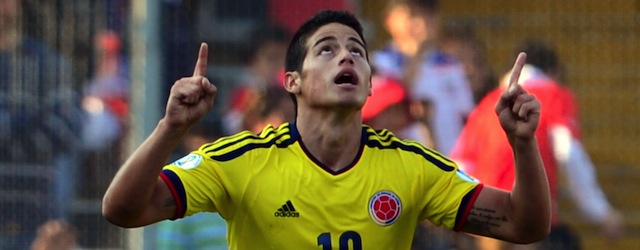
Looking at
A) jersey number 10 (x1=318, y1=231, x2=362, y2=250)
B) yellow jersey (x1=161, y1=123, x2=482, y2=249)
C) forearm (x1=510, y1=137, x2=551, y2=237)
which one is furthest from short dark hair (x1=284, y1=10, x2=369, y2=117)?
forearm (x1=510, y1=137, x2=551, y2=237)

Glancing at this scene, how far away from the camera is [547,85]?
8680 millimetres

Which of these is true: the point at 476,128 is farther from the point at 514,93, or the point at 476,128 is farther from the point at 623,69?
the point at 514,93

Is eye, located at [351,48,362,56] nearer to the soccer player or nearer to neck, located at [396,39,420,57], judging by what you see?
the soccer player

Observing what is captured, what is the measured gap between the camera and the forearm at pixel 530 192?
16.1ft

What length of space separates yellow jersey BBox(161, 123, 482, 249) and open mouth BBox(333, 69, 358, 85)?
27cm

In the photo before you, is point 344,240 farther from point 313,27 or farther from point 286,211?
point 313,27

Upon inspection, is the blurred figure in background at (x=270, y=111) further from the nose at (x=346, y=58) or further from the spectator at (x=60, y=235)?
the nose at (x=346, y=58)

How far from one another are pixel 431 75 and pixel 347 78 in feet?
12.3

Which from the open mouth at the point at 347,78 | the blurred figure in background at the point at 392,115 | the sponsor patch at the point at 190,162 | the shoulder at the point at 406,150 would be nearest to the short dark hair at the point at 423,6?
the blurred figure in background at the point at 392,115

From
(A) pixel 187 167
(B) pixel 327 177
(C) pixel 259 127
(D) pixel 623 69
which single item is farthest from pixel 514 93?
(D) pixel 623 69

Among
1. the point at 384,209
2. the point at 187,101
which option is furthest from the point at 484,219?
the point at 187,101

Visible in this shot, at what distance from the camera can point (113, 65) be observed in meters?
8.66

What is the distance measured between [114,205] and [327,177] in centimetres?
81

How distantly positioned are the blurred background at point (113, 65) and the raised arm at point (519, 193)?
335 cm
